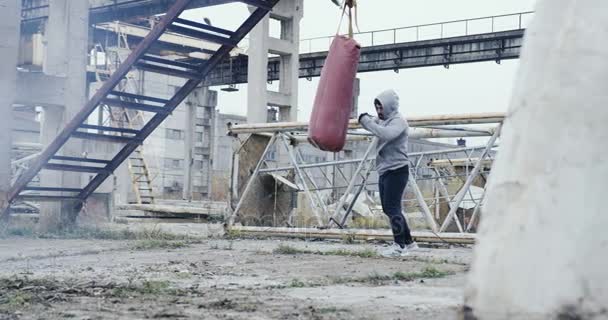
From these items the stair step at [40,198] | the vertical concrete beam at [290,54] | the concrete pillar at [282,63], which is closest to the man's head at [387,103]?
the stair step at [40,198]

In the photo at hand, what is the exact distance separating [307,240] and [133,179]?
1786 centimetres

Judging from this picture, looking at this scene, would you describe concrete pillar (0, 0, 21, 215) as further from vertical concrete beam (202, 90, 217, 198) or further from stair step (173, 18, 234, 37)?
vertical concrete beam (202, 90, 217, 198)

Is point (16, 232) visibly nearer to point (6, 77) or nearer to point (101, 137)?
point (101, 137)

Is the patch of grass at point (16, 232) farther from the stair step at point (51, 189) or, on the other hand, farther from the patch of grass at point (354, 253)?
the patch of grass at point (354, 253)

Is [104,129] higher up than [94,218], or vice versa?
[104,129]

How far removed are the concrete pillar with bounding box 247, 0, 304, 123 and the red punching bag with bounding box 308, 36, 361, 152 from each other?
1777 centimetres

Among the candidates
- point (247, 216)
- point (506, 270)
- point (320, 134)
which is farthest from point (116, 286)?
point (247, 216)

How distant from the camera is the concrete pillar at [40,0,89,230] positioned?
11891 mm

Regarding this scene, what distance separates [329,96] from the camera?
674 centimetres

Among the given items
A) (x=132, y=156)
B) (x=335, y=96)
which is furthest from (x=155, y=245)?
(x=132, y=156)

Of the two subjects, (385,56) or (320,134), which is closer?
(320,134)

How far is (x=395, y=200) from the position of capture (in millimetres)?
8367

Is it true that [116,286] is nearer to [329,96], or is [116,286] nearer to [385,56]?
[329,96]

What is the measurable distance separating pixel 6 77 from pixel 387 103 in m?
5.67
